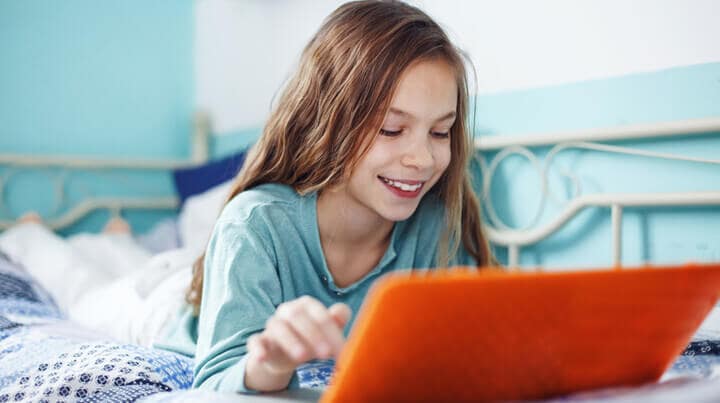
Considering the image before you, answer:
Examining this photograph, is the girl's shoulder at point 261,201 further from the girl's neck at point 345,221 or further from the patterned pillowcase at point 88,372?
the patterned pillowcase at point 88,372

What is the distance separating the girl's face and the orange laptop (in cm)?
44

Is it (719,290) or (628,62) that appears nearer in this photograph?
(719,290)

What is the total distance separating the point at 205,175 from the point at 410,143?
4.37 ft

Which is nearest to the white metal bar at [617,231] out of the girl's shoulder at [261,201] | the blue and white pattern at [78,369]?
the girl's shoulder at [261,201]

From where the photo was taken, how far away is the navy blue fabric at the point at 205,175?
76.8 inches

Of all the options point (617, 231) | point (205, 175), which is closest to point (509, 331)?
point (617, 231)

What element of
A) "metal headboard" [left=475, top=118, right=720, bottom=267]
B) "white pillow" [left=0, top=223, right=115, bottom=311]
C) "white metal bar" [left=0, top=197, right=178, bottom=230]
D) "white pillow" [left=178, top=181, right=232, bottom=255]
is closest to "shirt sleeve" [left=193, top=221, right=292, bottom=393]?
"metal headboard" [left=475, top=118, right=720, bottom=267]

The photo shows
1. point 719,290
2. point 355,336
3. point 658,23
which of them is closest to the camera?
point 355,336

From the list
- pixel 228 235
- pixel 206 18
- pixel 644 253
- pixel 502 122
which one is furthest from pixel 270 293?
pixel 206 18

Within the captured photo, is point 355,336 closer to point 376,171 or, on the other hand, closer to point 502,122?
point 376,171

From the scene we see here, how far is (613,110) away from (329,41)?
51cm

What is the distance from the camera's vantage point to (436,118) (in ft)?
2.93

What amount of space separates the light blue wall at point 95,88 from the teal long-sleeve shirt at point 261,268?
131cm

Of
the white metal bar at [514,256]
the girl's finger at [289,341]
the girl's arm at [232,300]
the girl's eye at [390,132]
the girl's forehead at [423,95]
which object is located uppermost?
the girl's forehead at [423,95]
